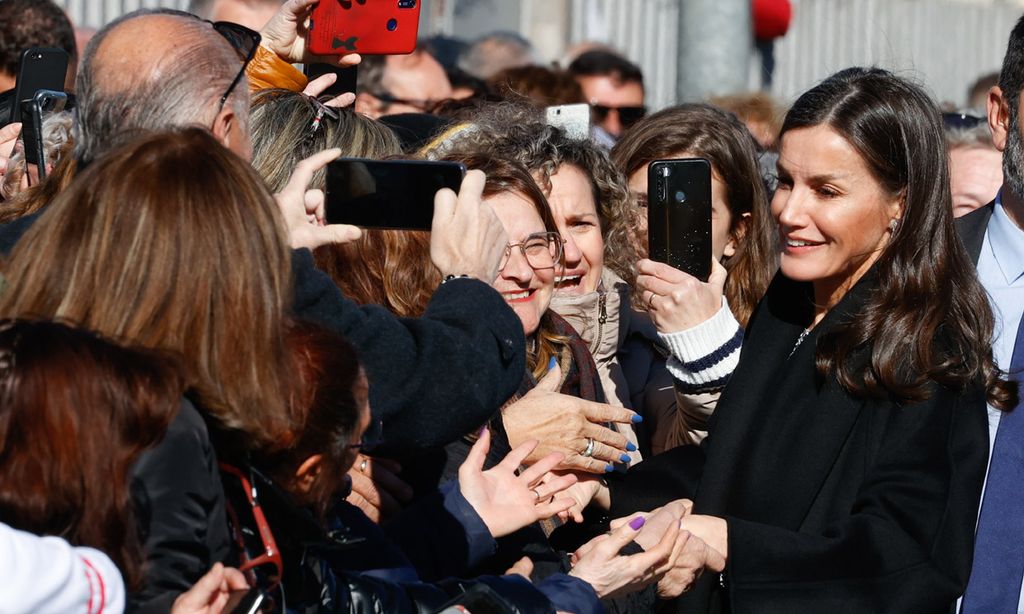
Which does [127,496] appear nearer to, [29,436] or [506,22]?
[29,436]

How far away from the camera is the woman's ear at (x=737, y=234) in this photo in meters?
3.87

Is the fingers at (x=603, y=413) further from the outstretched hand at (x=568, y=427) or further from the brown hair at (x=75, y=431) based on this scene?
the brown hair at (x=75, y=431)

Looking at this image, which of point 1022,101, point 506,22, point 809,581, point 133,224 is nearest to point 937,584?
point 809,581

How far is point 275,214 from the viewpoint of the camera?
1.82 m

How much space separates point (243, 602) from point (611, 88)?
513 centimetres

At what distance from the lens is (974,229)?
3021 millimetres

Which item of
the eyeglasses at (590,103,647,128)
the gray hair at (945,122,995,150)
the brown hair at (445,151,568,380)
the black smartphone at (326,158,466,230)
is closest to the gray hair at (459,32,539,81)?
the eyeglasses at (590,103,647,128)

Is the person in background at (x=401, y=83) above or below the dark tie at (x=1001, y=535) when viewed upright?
above

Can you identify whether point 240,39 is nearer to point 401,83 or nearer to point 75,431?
point 75,431

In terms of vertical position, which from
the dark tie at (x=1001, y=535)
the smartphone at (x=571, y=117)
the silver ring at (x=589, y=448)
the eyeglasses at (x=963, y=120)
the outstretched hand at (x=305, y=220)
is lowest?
the dark tie at (x=1001, y=535)

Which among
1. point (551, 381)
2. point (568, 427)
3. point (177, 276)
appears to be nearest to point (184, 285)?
point (177, 276)

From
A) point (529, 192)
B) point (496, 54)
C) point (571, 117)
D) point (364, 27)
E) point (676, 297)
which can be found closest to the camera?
point (676, 297)

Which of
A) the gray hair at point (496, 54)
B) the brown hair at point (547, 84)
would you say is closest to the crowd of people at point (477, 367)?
the brown hair at point (547, 84)

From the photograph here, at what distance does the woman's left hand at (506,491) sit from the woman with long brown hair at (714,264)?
61cm
